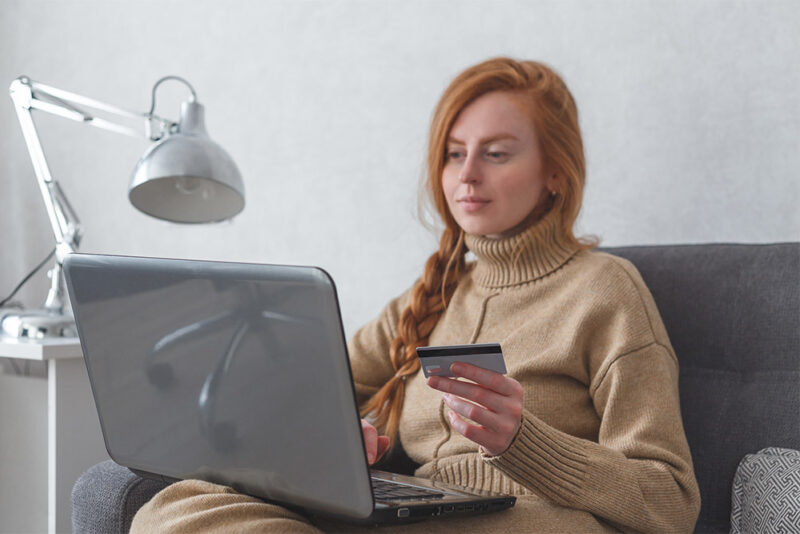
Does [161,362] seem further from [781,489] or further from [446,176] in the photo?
[781,489]

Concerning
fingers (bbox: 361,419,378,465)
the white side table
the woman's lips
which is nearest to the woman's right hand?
fingers (bbox: 361,419,378,465)

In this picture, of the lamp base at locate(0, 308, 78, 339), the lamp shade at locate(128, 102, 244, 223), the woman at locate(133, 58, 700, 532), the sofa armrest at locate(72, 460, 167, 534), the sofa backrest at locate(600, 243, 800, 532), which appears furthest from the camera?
the lamp base at locate(0, 308, 78, 339)

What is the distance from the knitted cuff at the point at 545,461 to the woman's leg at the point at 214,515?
8.8 inches

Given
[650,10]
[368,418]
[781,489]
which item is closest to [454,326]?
[368,418]

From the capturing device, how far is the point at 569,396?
3.52 feet

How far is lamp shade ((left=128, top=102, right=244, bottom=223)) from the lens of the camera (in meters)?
1.45

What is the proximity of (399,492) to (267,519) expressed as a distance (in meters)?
0.15

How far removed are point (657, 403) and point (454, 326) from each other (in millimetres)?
350

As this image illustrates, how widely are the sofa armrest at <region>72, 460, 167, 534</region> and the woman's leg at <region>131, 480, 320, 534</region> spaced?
0.10 meters

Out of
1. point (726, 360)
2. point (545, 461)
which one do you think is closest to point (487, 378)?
point (545, 461)

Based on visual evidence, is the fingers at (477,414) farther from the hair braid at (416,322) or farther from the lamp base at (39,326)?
the lamp base at (39,326)

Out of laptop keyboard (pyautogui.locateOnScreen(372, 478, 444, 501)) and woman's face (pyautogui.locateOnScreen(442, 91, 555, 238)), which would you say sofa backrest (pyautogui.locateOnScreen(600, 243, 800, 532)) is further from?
laptop keyboard (pyautogui.locateOnScreen(372, 478, 444, 501))

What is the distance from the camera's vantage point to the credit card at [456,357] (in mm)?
708

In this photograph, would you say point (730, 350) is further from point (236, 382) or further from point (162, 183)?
point (162, 183)
